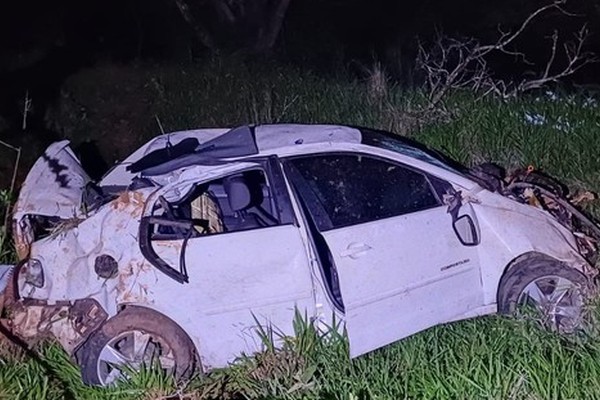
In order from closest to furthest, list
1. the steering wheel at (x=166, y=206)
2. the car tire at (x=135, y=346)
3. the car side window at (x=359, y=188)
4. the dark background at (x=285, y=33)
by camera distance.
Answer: the car tire at (x=135, y=346) < the steering wheel at (x=166, y=206) < the car side window at (x=359, y=188) < the dark background at (x=285, y=33)

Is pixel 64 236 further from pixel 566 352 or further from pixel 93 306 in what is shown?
pixel 566 352

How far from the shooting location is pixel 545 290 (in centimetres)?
577

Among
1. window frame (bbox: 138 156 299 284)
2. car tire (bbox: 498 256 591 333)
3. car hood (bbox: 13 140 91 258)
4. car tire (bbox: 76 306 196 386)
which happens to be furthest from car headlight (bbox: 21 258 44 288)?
car tire (bbox: 498 256 591 333)

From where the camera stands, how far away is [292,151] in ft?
18.0

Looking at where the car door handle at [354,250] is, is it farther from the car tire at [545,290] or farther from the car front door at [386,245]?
the car tire at [545,290]

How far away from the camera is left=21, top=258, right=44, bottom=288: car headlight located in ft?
17.4

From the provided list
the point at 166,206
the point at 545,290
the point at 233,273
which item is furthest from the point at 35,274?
the point at 545,290

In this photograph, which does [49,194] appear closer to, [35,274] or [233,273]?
[35,274]

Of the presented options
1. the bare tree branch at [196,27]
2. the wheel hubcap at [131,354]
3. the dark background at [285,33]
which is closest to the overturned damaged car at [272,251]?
the wheel hubcap at [131,354]

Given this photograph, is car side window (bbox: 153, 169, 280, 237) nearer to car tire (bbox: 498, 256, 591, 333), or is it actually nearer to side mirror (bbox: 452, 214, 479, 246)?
side mirror (bbox: 452, 214, 479, 246)

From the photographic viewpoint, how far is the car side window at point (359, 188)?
17.7 feet

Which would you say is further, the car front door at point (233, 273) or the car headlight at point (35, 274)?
the car headlight at point (35, 274)

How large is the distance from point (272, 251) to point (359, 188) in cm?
71

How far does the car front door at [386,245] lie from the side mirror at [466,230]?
0.13ft
